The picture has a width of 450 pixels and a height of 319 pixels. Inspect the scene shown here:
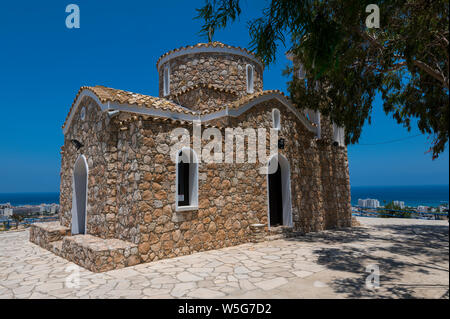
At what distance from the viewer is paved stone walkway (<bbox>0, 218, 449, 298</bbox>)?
5.03m

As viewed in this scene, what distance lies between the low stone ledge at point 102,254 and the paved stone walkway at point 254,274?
221 mm

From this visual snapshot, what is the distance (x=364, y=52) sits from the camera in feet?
24.0

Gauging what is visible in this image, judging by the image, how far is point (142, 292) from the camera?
16.9ft

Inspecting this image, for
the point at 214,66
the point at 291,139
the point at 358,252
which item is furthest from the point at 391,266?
the point at 214,66

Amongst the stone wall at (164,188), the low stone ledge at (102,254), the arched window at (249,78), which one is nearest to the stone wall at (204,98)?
the arched window at (249,78)

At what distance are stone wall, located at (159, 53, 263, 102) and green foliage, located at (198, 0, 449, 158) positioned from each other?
11.5 ft

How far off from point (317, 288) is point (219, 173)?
190 inches

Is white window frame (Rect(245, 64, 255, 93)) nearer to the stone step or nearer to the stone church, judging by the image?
the stone church

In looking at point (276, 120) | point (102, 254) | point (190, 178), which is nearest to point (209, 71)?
point (276, 120)

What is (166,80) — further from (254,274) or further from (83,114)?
(254,274)

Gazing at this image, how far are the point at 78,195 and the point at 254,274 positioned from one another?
786 centimetres

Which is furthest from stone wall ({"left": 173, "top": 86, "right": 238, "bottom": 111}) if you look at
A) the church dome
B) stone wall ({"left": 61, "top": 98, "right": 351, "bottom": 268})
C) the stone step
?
the stone step

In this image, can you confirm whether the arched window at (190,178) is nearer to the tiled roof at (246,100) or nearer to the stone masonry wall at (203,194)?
the stone masonry wall at (203,194)
